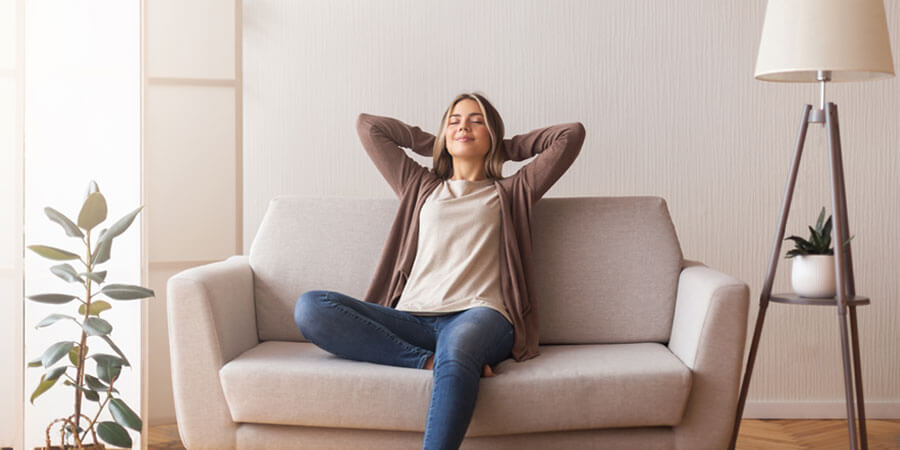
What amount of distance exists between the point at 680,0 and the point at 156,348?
2412mm

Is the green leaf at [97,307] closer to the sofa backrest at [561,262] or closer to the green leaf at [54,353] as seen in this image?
the green leaf at [54,353]

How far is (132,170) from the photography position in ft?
8.98

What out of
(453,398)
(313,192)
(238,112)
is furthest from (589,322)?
(238,112)

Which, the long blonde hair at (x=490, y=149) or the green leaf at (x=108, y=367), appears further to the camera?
the long blonde hair at (x=490, y=149)

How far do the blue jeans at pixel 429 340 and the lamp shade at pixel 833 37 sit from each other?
1.17 m

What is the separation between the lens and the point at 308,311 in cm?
223

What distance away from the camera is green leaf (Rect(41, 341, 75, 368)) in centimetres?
214

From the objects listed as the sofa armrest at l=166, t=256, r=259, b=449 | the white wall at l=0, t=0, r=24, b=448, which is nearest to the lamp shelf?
the sofa armrest at l=166, t=256, r=259, b=449

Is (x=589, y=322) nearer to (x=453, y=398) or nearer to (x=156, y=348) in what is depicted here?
(x=453, y=398)

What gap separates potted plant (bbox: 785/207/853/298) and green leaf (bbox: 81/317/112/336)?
197 cm

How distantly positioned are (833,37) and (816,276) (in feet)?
2.31

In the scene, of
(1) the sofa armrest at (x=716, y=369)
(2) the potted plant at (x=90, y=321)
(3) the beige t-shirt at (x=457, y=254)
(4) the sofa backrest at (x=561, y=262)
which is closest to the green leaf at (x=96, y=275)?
(2) the potted plant at (x=90, y=321)

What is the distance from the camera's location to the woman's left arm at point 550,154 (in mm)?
2576

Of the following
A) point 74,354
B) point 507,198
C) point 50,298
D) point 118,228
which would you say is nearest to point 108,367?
point 74,354
